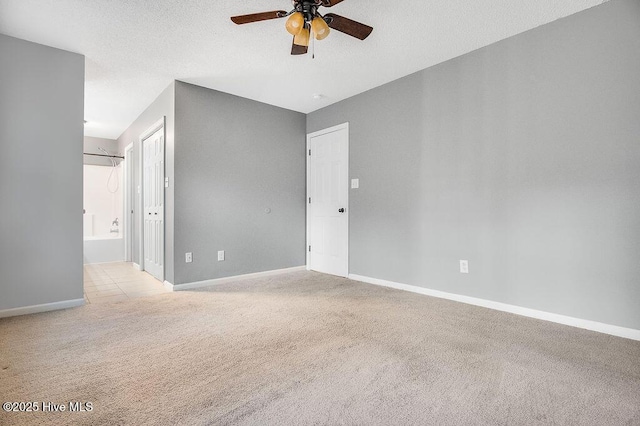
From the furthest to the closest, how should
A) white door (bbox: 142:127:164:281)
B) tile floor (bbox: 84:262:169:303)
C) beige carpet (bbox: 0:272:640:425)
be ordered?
white door (bbox: 142:127:164:281) < tile floor (bbox: 84:262:169:303) < beige carpet (bbox: 0:272:640:425)

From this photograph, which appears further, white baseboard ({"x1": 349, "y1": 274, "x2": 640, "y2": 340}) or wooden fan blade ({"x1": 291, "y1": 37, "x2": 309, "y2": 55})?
wooden fan blade ({"x1": 291, "y1": 37, "x2": 309, "y2": 55})

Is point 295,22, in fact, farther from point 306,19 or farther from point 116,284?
point 116,284

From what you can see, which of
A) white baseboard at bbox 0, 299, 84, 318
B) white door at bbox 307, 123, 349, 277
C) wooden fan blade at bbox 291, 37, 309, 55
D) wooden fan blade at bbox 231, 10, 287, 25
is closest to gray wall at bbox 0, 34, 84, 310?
white baseboard at bbox 0, 299, 84, 318

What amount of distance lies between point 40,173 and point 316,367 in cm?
298

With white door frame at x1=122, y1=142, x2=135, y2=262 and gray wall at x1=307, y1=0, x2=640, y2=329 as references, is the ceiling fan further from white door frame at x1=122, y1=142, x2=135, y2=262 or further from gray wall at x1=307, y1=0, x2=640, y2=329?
white door frame at x1=122, y1=142, x2=135, y2=262

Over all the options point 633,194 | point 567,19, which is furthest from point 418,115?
point 633,194

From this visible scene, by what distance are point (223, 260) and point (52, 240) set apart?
1677 millimetres

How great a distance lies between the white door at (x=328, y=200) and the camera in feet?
14.0

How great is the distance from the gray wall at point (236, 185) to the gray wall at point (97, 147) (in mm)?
3571

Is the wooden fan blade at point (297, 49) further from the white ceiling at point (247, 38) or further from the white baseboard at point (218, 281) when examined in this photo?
the white baseboard at point (218, 281)

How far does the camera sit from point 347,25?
2.11 meters

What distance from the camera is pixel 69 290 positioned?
2963mm

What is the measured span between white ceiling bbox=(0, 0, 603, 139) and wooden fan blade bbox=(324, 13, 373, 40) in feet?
0.85

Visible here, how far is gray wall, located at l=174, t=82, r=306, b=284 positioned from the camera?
3.68 m
